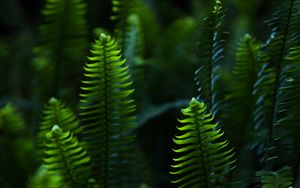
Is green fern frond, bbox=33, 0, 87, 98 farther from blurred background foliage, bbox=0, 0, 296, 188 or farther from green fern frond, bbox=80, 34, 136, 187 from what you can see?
green fern frond, bbox=80, 34, 136, 187

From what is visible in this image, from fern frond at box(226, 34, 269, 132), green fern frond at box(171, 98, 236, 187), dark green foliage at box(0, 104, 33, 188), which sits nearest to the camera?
green fern frond at box(171, 98, 236, 187)

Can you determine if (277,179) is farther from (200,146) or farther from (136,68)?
(136,68)

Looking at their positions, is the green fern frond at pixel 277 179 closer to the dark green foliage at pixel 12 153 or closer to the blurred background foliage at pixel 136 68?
the blurred background foliage at pixel 136 68

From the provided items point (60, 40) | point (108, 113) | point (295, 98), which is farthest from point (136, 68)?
point (295, 98)

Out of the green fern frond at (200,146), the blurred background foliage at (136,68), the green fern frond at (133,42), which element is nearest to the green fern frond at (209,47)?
the green fern frond at (200,146)

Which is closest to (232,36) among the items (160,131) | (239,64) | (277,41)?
(160,131)

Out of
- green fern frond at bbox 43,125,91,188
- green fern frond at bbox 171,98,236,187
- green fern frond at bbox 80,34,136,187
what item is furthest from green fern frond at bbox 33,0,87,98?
green fern frond at bbox 171,98,236,187
